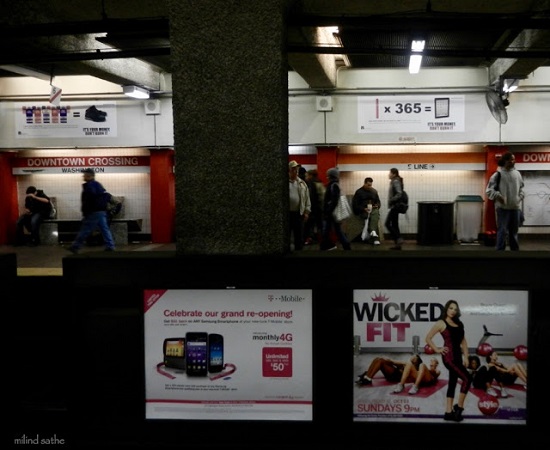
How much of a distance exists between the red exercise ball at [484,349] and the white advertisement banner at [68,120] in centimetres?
1273

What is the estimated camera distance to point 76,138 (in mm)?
14852

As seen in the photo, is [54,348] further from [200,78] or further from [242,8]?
[242,8]

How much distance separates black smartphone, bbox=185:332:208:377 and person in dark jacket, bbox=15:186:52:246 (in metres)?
12.3

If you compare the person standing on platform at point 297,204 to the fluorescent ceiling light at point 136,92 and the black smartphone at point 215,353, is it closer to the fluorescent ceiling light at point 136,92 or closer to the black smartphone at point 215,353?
the fluorescent ceiling light at point 136,92

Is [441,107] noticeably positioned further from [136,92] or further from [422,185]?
[136,92]

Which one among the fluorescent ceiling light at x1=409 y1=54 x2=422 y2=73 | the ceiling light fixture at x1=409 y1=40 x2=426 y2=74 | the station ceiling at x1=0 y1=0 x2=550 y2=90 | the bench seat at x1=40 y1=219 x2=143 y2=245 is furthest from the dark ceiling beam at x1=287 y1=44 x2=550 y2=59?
the bench seat at x1=40 y1=219 x2=143 y2=245

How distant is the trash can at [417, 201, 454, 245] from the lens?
13664 millimetres

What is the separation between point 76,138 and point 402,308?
511 inches

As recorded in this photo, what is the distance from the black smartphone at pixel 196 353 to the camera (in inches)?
143

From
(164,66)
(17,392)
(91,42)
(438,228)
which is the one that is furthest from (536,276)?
(164,66)

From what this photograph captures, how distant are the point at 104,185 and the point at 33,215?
6.32 ft

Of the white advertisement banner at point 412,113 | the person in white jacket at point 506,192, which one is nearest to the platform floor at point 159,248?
the person in white jacket at point 506,192

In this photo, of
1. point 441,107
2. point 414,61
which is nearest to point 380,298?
point 414,61

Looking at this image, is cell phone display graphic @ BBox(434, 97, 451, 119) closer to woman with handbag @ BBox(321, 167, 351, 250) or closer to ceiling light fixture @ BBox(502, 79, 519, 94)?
ceiling light fixture @ BBox(502, 79, 519, 94)
